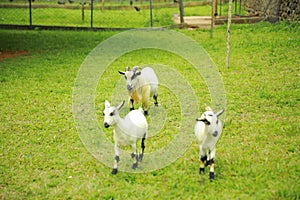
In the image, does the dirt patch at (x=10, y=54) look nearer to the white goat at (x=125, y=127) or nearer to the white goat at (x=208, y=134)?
the white goat at (x=125, y=127)

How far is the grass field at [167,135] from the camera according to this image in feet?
16.6

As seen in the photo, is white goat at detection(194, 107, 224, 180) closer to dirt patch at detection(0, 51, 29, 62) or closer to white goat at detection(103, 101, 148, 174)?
white goat at detection(103, 101, 148, 174)

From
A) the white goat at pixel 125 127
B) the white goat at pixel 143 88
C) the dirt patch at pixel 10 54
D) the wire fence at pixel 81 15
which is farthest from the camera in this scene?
the wire fence at pixel 81 15

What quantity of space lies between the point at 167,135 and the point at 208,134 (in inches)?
70.1

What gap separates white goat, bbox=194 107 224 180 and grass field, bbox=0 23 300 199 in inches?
9.0

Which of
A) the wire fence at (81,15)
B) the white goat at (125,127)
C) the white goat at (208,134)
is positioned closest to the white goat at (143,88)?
the white goat at (125,127)

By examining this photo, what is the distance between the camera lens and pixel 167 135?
263 inches

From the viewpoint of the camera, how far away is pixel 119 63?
11.9 metres

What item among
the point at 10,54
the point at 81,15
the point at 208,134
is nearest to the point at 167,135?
the point at 208,134

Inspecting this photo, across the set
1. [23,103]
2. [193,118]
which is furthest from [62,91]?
[193,118]

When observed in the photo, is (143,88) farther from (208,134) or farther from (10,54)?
(10,54)

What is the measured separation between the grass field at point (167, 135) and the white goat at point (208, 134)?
228mm

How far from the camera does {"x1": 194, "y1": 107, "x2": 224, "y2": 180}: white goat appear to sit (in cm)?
479

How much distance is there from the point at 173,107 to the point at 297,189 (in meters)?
3.55
